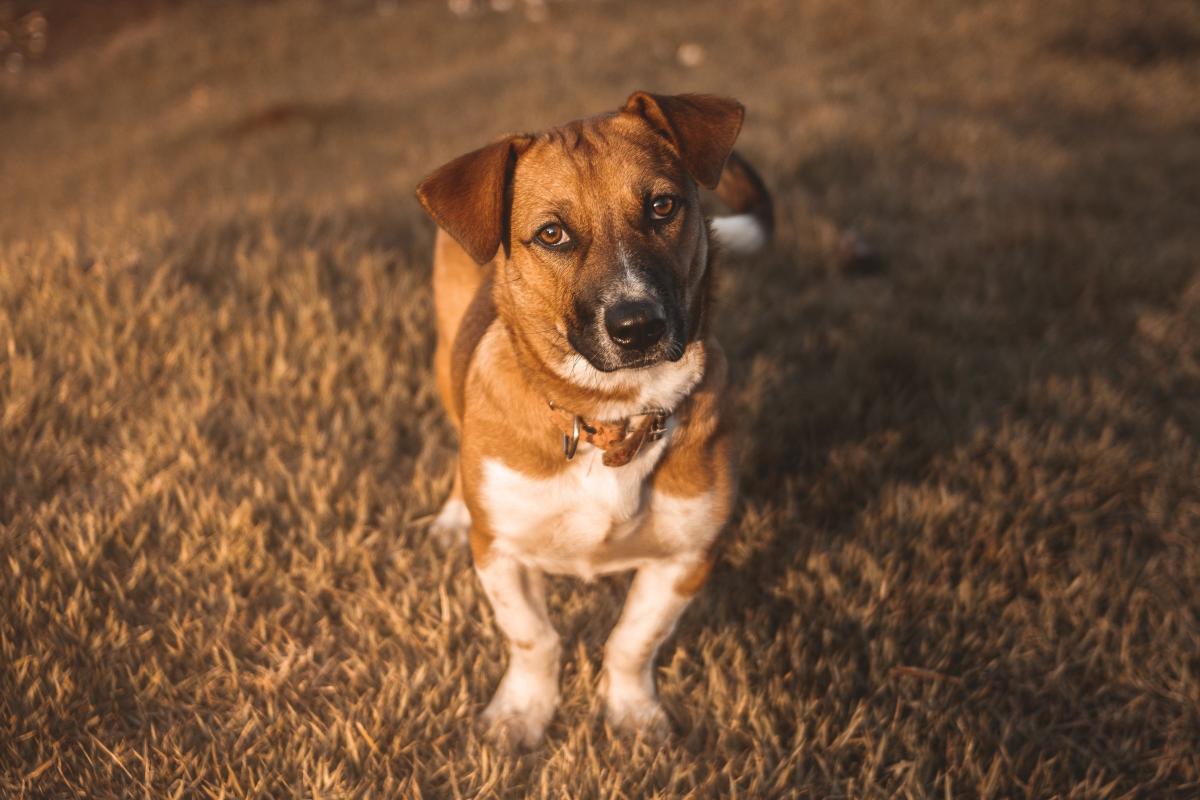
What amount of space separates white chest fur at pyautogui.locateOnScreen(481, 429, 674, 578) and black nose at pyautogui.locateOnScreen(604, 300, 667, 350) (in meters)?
0.39

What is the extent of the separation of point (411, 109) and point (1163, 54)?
388 inches

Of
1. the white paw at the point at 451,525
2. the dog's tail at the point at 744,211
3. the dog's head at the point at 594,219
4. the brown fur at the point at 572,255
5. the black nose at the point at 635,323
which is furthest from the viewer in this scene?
the white paw at the point at 451,525

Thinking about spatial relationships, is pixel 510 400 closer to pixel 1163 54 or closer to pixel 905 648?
pixel 905 648

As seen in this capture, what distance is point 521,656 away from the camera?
2.75 m

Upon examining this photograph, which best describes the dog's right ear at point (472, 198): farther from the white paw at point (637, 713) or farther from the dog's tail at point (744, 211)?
the white paw at point (637, 713)

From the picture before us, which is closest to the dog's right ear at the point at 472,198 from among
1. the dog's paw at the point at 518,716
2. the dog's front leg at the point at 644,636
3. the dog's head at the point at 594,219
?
the dog's head at the point at 594,219

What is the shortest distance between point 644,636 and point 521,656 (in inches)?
15.9

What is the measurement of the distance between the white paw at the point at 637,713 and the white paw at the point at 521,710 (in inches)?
7.7

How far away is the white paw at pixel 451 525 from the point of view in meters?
3.42

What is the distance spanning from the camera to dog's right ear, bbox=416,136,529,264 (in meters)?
2.47

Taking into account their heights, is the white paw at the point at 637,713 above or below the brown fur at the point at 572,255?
below

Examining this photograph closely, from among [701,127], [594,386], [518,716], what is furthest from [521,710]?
[701,127]

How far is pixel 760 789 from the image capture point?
247cm

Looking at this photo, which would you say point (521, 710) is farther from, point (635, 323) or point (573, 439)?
point (635, 323)
